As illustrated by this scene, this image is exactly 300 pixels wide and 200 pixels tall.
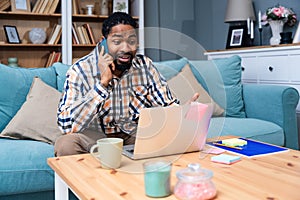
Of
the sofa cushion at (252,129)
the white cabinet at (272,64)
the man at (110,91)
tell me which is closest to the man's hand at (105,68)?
the man at (110,91)

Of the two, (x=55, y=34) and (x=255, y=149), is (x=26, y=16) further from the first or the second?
(x=255, y=149)

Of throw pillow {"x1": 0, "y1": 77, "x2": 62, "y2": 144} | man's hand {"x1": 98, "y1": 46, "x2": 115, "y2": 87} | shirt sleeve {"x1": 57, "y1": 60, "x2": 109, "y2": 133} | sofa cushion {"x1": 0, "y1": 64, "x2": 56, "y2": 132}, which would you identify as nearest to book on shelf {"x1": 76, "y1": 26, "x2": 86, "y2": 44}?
sofa cushion {"x1": 0, "y1": 64, "x2": 56, "y2": 132}

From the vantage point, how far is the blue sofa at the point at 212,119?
5.68ft

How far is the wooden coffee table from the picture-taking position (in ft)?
3.20

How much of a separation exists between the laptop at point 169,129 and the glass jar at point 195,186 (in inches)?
12.4

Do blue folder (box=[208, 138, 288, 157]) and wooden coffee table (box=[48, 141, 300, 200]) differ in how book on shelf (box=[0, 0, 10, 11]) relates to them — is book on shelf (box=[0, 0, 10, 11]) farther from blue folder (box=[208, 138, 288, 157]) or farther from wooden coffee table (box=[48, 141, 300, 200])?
blue folder (box=[208, 138, 288, 157])

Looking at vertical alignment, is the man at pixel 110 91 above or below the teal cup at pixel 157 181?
above

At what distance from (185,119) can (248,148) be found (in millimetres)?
364

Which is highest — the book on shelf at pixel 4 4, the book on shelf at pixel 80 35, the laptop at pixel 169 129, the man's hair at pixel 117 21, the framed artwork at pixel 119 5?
the framed artwork at pixel 119 5

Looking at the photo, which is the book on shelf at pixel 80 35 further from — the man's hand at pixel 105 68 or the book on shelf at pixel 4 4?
the man's hand at pixel 105 68

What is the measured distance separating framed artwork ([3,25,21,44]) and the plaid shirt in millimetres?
2201

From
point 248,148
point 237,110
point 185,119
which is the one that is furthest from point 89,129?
point 237,110

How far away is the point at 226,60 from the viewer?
2875 mm

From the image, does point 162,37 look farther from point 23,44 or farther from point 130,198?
point 23,44
